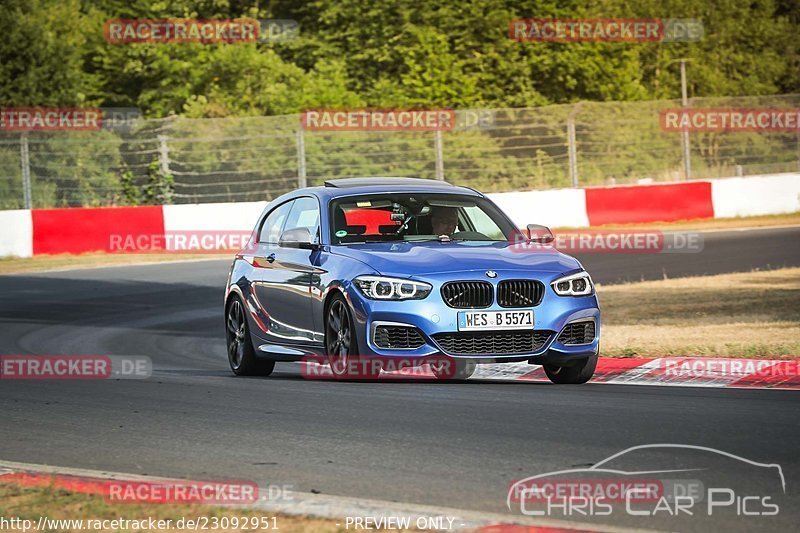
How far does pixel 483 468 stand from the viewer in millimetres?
6832

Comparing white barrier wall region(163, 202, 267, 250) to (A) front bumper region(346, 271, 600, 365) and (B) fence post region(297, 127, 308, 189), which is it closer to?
(B) fence post region(297, 127, 308, 189)

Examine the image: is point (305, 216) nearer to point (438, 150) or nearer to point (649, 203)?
point (438, 150)

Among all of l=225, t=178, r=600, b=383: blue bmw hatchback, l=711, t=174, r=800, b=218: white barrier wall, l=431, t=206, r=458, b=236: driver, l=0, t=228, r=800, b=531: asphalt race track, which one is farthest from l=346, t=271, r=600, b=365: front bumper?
l=711, t=174, r=800, b=218: white barrier wall

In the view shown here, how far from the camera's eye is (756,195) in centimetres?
3425

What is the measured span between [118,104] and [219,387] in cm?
4254

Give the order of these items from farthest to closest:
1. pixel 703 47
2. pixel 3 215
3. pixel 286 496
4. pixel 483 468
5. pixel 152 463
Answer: pixel 703 47, pixel 3 215, pixel 152 463, pixel 483 468, pixel 286 496

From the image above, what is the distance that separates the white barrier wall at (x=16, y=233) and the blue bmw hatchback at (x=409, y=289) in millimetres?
16396

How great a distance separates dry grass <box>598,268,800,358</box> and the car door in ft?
9.79

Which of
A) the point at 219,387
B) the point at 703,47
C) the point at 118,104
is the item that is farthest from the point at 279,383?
the point at 703,47

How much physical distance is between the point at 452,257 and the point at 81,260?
1820 cm

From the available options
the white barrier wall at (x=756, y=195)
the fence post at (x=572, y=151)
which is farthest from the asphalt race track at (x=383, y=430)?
the white barrier wall at (x=756, y=195)

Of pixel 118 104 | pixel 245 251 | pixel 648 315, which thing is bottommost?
pixel 648 315

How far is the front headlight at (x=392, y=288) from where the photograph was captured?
389 inches

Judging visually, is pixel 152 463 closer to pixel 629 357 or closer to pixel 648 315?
→ pixel 629 357
